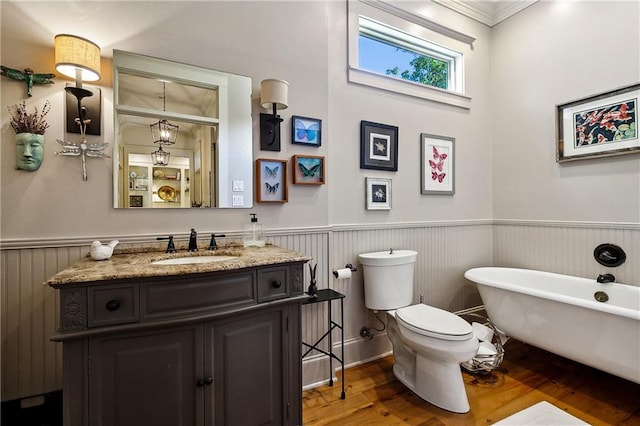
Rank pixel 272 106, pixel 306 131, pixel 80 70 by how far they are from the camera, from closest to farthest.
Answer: pixel 80 70, pixel 272 106, pixel 306 131

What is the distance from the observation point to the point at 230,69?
1861mm

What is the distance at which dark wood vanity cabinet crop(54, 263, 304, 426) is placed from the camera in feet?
3.51

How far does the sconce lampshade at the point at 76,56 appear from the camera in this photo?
53.5 inches

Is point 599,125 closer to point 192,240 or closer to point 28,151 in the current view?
point 192,240

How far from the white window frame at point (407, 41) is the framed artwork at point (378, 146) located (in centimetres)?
35

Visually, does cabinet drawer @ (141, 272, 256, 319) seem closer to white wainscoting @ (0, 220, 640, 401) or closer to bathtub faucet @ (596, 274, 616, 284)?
white wainscoting @ (0, 220, 640, 401)

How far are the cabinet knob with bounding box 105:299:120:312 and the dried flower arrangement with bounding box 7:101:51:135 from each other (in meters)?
0.96

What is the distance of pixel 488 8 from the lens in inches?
120

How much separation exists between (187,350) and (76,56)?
142cm

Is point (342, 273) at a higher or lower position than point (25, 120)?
lower

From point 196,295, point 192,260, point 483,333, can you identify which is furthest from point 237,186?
point 483,333

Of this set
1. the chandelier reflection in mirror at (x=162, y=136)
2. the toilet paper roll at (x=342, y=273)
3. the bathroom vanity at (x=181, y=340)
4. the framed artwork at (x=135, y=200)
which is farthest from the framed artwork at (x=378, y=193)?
the framed artwork at (x=135, y=200)

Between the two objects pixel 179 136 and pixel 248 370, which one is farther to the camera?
pixel 179 136

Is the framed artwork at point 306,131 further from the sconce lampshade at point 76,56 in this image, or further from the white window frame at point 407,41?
the sconce lampshade at point 76,56
